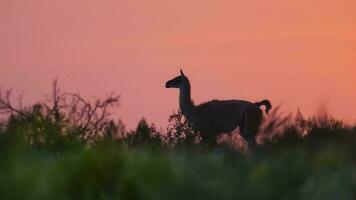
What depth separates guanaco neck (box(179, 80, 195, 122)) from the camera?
2885cm

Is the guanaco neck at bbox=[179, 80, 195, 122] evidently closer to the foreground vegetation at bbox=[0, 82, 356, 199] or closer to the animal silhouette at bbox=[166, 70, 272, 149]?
the animal silhouette at bbox=[166, 70, 272, 149]

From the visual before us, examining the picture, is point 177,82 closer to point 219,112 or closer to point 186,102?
point 186,102

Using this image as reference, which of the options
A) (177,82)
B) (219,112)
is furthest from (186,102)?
(219,112)

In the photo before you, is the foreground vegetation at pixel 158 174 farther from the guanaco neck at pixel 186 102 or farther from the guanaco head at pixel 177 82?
the guanaco head at pixel 177 82

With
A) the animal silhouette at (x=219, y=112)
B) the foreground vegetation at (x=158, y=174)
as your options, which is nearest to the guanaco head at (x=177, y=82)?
the animal silhouette at (x=219, y=112)

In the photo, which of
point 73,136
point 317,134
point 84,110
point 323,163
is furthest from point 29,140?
point 317,134

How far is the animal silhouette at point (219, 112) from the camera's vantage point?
26.8m

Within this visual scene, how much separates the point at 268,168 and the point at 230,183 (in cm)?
131

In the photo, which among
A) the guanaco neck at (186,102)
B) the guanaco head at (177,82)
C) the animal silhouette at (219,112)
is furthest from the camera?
the guanaco head at (177,82)

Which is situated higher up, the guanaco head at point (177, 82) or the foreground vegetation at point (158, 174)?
the guanaco head at point (177, 82)

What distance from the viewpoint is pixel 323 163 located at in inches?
490

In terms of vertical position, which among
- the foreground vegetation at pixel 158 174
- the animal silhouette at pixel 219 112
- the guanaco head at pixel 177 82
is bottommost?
the foreground vegetation at pixel 158 174

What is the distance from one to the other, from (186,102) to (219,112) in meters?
1.79

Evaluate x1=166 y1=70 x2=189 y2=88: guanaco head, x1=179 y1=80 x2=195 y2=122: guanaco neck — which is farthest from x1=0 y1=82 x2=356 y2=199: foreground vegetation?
x1=166 y1=70 x2=189 y2=88: guanaco head
